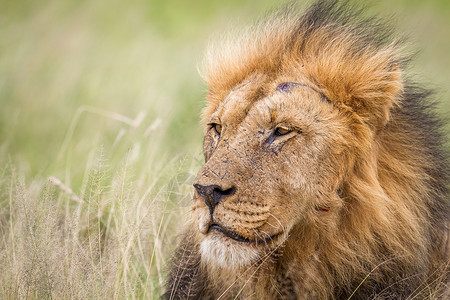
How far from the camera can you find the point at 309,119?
127 inches

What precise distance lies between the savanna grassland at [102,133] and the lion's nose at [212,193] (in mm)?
615

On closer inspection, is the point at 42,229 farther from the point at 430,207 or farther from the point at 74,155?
the point at 74,155

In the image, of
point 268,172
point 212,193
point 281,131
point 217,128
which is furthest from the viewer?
point 217,128

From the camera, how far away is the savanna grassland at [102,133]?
3418 millimetres

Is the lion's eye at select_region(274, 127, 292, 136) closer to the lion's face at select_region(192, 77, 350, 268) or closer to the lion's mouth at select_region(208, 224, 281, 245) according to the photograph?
the lion's face at select_region(192, 77, 350, 268)

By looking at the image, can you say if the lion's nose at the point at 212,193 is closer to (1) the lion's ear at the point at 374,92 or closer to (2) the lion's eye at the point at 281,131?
(2) the lion's eye at the point at 281,131

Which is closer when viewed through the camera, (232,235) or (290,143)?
(232,235)

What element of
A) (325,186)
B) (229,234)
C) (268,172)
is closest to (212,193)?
(229,234)

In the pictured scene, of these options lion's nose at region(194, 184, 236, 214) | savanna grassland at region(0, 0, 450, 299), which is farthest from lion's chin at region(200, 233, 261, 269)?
savanna grassland at region(0, 0, 450, 299)

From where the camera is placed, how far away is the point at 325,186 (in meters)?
3.17

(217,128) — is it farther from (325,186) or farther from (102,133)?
(102,133)

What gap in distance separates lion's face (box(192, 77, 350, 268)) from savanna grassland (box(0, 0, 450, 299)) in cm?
64

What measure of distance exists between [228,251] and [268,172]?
1.48 feet

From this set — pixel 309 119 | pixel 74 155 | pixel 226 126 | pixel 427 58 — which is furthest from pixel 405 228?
pixel 427 58
